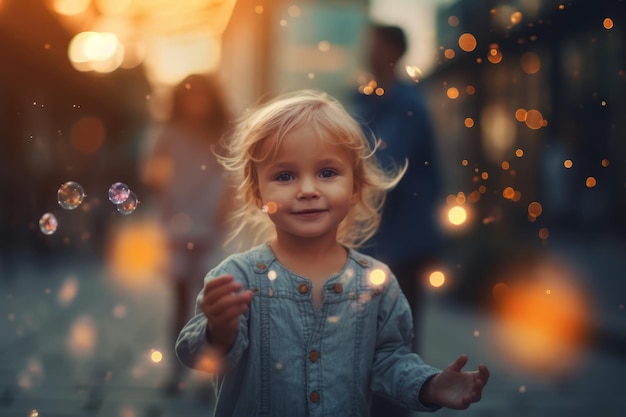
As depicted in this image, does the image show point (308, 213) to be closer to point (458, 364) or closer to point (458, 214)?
point (458, 364)

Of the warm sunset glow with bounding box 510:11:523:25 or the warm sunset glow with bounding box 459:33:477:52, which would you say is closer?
the warm sunset glow with bounding box 459:33:477:52

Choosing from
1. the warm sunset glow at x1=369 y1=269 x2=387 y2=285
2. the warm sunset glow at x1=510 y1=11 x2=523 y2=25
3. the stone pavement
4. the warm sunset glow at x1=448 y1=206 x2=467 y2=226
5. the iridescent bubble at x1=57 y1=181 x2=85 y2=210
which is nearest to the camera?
the warm sunset glow at x1=369 y1=269 x2=387 y2=285

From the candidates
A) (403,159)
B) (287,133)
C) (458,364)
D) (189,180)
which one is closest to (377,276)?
(458,364)

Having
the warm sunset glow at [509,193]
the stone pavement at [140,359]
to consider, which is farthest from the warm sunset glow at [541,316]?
the warm sunset glow at [509,193]

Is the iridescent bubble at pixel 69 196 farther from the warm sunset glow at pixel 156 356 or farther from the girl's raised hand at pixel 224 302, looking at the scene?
the warm sunset glow at pixel 156 356

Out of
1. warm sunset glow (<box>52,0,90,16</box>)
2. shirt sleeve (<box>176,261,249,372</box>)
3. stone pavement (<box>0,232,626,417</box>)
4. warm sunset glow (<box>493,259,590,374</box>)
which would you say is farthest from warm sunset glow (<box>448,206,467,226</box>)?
shirt sleeve (<box>176,261,249,372</box>)

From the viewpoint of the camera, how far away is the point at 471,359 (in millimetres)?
5848

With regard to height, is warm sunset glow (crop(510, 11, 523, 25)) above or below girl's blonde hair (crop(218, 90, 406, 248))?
above

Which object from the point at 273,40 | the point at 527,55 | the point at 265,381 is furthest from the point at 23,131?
the point at 265,381

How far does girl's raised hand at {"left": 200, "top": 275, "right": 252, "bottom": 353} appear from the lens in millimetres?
1717

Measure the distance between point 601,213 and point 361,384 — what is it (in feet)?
51.2

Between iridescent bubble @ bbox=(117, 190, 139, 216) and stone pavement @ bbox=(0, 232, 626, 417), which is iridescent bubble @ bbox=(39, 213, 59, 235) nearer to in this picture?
iridescent bubble @ bbox=(117, 190, 139, 216)

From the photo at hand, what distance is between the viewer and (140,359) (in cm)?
566

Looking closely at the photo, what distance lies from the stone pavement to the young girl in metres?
2.41
